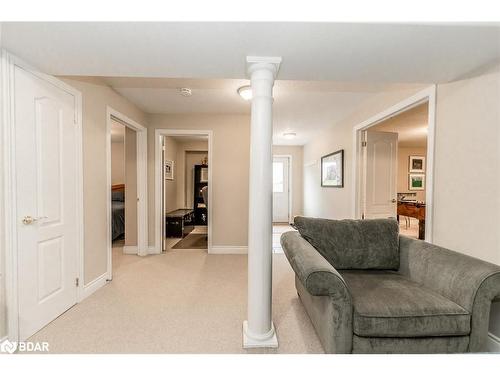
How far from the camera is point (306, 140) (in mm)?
6004

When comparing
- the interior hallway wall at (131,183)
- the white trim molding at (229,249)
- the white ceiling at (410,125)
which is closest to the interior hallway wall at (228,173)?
the white trim molding at (229,249)

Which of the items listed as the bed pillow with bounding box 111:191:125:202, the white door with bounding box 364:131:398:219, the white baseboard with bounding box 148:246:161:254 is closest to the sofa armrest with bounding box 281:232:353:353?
the white door with bounding box 364:131:398:219

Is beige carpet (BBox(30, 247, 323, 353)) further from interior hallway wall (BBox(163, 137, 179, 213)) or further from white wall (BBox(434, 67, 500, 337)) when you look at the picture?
interior hallway wall (BBox(163, 137, 179, 213))

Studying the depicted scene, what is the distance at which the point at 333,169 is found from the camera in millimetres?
4297

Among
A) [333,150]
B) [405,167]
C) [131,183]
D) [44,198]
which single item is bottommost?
[44,198]

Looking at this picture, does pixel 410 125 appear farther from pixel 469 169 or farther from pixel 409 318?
pixel 409 318

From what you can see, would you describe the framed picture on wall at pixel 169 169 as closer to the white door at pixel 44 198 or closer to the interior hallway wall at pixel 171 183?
the interior hallway wall at pixel 171 183

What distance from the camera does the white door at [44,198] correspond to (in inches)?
64.4

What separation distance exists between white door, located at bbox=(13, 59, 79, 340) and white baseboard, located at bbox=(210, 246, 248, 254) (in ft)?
6.42

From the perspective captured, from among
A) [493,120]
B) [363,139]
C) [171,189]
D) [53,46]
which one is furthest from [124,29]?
[171,189]

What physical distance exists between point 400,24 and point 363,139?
2.31m

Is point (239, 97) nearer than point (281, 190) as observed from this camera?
Yes

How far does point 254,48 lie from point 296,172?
18.8ft

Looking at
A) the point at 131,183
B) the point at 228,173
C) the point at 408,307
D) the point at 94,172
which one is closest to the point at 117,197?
the point at 131,183
